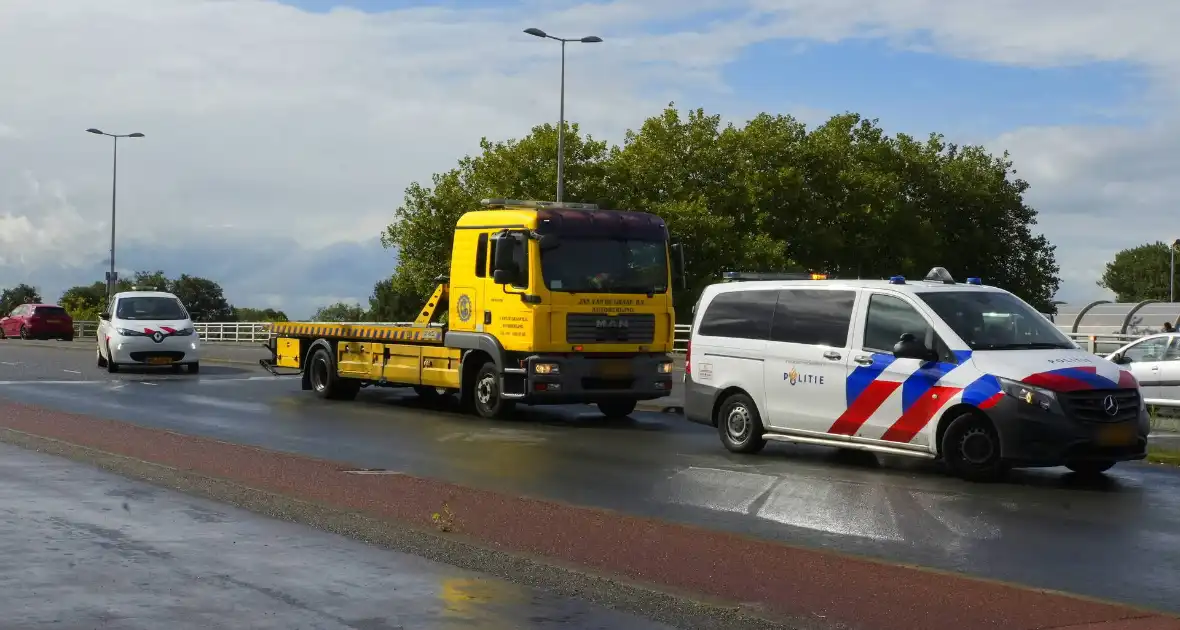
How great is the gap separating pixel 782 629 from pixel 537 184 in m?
57.9

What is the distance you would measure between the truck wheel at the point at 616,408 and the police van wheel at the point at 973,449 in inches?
318

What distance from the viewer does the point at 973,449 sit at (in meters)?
12.4

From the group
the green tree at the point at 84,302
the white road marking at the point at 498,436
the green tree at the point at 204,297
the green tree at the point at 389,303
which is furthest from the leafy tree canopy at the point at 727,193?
the green tree at the point at 204,297

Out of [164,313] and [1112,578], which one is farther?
[164,313]

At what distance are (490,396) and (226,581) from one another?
11.7 metres

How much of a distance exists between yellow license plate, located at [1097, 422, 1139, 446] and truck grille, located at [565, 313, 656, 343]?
25.8 ft

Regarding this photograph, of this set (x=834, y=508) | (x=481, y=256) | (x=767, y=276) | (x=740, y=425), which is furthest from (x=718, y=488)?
(x=481, y=256)

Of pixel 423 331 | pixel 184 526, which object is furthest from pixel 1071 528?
pixel 423 331

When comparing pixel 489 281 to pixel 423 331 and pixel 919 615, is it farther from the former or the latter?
pixel 919 615

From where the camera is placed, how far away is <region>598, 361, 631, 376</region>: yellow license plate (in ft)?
61.7

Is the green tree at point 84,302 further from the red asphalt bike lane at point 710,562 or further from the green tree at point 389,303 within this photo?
the red asphalt bike lane at point 710,562

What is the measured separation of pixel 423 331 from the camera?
67.4 feet

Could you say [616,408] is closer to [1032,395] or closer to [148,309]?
[1032,395]

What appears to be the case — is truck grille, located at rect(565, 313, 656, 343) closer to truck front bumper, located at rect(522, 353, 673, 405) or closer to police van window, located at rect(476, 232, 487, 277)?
truck front bumper, located at rect(522, 353, 673, 405)
